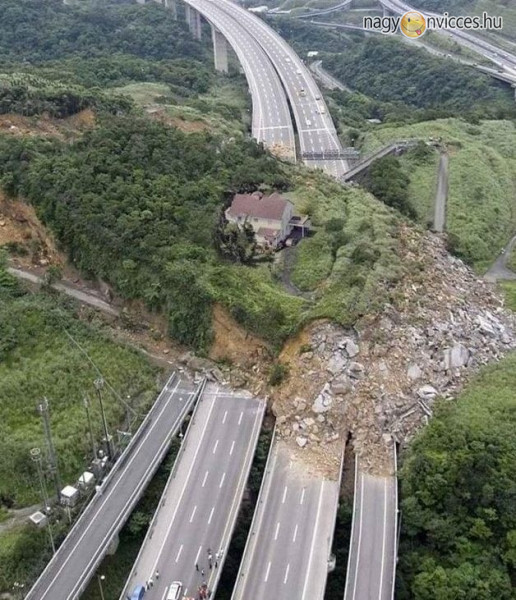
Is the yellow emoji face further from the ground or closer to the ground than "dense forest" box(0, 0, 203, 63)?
closer to the ground

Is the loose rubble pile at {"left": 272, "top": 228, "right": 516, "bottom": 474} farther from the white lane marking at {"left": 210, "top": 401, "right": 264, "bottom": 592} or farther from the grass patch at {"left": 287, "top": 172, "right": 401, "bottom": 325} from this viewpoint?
the grass patch at {"left": 287, "top": 172, "right": 401, "bottom": 325}

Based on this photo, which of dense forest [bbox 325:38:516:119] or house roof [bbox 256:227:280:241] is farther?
dense forest [bbox 325:38:516:119]

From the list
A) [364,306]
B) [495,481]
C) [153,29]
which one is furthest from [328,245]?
[153,29]

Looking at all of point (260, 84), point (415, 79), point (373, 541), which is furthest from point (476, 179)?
point (415, 79)

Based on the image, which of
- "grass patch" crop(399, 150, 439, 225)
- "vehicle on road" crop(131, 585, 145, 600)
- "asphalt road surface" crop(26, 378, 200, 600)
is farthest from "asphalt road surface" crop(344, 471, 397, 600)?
"grass patch" crop(399, 150, 439, 225)

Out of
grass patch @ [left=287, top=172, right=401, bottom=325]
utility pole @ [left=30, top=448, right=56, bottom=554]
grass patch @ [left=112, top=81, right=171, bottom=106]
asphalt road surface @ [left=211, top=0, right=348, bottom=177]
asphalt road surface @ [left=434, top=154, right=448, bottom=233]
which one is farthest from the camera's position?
grass patch @ [left=112, top=81, right=171, bottom=106]

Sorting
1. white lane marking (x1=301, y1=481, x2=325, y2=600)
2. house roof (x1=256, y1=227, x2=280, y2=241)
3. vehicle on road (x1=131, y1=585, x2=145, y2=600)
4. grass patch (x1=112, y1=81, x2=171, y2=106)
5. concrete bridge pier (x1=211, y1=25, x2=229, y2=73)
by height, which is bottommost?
concrete bridge pier (x1=211, y1=25, x2=229, y2=73)

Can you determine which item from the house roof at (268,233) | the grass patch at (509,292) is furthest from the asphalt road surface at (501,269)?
the house roof at (268,233)

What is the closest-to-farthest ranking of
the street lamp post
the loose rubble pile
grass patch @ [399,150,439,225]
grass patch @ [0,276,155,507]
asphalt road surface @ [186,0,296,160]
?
the street lamp post → grass patch @ [0,276,155,507] → the loose rubble pile → grass patch @ [399,150,439,225] → asphalt road surface @ [186,0,296,160]
